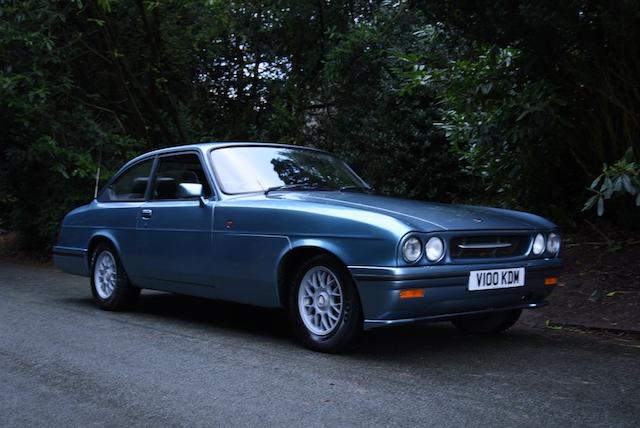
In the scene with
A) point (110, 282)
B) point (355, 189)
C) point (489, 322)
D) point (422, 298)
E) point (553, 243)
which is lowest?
point (489, 322)

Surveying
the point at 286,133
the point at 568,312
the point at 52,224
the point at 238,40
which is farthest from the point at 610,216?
the point at 52,224

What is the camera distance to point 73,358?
4.92 m

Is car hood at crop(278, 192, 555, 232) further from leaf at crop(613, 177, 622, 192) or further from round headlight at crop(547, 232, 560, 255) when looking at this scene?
leaf at crop(613, 177, 622, 192)

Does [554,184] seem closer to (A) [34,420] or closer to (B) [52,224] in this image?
(A) [34,420]

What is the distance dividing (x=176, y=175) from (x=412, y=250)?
2.81 m

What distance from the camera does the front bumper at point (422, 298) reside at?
4504mm

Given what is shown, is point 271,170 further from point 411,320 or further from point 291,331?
point 411,320

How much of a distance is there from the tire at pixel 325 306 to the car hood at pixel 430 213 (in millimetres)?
481

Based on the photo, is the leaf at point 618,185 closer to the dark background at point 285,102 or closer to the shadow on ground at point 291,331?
the shadow on ground at point 291,331

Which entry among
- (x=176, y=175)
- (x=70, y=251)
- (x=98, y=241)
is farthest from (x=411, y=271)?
(x=70, y=251)

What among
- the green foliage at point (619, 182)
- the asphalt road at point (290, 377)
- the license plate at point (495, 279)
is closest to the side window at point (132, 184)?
the asphalt road at point (290, 377)

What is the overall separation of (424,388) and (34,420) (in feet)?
6.76

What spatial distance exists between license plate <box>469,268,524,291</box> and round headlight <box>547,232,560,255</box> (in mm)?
426

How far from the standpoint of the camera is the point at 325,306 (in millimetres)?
4988
